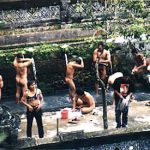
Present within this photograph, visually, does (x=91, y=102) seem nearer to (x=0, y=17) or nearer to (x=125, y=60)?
(x=125, y=60)

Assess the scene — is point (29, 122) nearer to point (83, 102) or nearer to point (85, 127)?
point (85, 127)

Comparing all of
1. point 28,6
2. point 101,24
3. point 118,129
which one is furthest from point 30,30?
point 118,129

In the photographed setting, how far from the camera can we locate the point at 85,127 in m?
16.2

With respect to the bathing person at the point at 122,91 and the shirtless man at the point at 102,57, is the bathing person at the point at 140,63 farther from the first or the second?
the bathing person at the point at 122,91

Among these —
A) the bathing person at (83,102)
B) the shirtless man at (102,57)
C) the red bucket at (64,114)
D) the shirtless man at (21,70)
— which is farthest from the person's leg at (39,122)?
the shirtless man at (102,57)

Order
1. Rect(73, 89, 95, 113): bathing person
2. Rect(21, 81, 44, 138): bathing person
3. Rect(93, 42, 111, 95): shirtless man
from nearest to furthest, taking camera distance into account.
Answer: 1. Rect(21, 81, 44, 138): bathing person
2. Rect(73, 89, 95, 113): bathing person
3. Rect(93, 42, 111, 95): shirtless man

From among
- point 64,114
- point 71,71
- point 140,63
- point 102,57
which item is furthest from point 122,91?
point 140,63

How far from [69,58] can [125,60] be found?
2036mm

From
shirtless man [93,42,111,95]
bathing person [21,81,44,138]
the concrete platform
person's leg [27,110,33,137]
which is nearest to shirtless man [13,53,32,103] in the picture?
the concrete platform

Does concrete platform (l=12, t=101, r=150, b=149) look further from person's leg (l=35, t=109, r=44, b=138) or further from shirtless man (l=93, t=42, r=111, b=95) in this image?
shirtless man (l=93, t=42, r=111, b=95)

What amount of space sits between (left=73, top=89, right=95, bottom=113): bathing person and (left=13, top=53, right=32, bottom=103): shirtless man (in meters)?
2.01

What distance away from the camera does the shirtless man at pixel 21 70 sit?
17.7 m

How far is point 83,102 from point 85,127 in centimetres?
88

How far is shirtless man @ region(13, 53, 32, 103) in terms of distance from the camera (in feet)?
58.1
